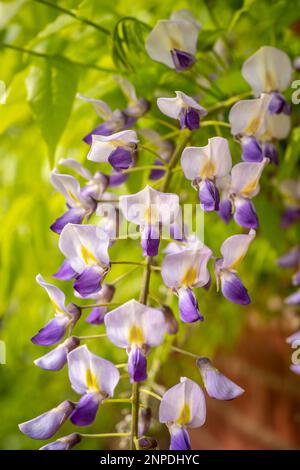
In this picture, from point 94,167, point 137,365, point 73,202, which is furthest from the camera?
point 94,167

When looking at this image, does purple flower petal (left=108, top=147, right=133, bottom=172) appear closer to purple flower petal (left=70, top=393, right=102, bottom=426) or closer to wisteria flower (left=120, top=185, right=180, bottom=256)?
wisteria flower (left=120, top=185, right=180, bottom=256)

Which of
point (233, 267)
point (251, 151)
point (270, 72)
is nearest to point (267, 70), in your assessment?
point (270, 72)

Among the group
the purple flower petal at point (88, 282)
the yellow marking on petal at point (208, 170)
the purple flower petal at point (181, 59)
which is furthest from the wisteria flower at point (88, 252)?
the purple flower petal at point (181, 59)

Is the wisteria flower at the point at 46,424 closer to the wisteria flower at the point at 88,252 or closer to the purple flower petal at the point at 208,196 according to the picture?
the wisteria flower at the point at 88,252

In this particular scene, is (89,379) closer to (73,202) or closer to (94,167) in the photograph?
(73,202)

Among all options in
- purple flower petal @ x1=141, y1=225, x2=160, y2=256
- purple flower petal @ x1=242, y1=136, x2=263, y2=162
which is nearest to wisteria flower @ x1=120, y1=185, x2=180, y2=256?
purple flower petal @ x1=141, y1=225, x2=160, y2=256
